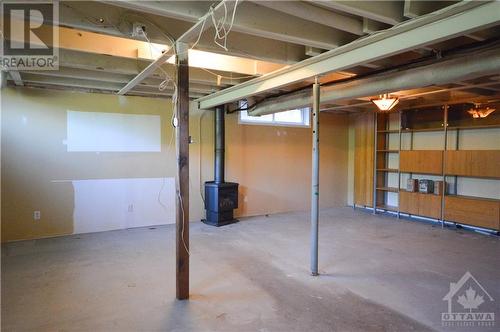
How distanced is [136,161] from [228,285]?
3165mm

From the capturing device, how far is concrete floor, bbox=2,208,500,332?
248 centimetres

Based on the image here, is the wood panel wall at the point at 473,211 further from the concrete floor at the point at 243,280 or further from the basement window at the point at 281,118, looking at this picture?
the basement window at the point at 281,118

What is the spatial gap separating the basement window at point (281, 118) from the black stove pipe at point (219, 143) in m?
0.54

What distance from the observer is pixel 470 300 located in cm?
285

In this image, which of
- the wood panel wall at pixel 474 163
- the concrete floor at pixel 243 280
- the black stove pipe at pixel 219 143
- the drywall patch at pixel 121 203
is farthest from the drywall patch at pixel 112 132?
the wood panel wall at pixel 474 163

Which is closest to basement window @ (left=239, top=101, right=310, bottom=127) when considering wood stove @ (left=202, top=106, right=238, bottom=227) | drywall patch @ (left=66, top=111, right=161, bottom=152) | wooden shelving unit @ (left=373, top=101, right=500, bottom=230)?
wood stove @ (left=202, top=106, right=238, bottom=227)

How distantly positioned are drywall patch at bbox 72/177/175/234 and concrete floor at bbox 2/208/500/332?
33 cm

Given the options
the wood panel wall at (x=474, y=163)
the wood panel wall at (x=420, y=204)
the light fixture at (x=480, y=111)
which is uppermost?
the light fixture at (x=480, y=111)

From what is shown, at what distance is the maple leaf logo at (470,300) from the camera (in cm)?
275

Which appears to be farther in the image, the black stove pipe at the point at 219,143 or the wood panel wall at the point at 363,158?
the wood panel wall at the point at 363,158

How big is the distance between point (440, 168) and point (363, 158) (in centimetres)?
171

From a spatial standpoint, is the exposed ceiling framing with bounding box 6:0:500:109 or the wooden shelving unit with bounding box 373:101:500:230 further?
the wooden shelving unit with bounding box 373:101:500:230

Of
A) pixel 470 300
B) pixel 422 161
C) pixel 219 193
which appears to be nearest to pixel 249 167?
pixel 219 193

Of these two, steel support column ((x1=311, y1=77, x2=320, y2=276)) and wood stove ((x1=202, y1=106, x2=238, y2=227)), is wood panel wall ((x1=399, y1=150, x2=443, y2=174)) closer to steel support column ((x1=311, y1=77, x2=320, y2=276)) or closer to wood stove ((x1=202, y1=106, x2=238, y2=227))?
wood stove ((x1=202, y1=106, x2=238, y2=227))
